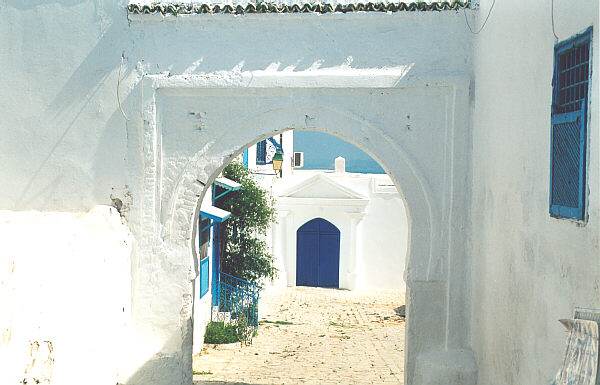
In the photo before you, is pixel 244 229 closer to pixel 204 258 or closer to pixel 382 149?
pixel 204 258

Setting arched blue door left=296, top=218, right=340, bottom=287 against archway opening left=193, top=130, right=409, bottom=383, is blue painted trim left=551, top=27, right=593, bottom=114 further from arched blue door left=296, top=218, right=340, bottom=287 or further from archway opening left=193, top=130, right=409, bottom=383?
arched blue door left=296, top=218, right=340, bottom=287

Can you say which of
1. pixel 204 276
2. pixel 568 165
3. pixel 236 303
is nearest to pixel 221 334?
pixel 204 276

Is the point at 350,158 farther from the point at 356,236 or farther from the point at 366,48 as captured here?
the point at 366,48

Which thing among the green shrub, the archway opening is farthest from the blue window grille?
the green shrub

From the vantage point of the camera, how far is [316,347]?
458 inches

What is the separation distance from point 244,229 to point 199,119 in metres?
7.39

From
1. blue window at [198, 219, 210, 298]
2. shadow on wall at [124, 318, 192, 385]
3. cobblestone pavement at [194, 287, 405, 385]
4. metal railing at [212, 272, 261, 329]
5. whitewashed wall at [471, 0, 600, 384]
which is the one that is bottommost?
cobblestone pavement at [194, 287, 405, 385]

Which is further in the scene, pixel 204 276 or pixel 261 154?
pixel 261 154

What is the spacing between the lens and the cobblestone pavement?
9602 mm

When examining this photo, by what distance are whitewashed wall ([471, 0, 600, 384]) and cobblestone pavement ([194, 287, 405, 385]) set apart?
3029 mm

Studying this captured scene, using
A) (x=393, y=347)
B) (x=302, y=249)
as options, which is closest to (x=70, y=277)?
(x=393, y=347)

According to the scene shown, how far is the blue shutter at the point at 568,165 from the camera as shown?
14.5ft

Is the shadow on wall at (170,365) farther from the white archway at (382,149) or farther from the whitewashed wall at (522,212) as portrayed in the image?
the whitewashed wall at (522,212)

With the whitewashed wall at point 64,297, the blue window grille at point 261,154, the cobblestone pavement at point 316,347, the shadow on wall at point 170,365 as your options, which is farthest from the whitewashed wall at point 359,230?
the whitewashed wall at point 64,297
